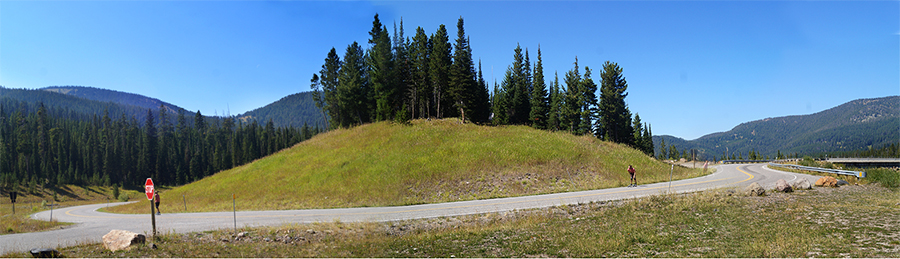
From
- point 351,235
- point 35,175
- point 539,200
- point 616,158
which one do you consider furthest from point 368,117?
point 35,175

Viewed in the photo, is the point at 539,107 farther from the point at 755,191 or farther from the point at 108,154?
the point at 108,154

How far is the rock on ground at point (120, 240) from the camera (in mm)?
13742

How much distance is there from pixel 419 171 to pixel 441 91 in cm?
2788

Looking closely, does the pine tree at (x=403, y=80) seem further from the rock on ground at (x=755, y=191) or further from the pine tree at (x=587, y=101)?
the rock on ground at (x=755, y=191)

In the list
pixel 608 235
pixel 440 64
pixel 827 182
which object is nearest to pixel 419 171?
pixel 608 235

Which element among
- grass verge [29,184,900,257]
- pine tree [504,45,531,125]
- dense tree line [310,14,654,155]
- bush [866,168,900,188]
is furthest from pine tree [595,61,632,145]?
grass verge [29,184,900,257]

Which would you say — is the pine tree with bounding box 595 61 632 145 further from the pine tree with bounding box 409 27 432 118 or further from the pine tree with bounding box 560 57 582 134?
the pine tree with bounding box 409 27 432 118

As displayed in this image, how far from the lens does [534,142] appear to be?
141ft

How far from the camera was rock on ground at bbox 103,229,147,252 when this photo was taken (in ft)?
45.1

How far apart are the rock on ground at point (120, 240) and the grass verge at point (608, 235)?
26 cm

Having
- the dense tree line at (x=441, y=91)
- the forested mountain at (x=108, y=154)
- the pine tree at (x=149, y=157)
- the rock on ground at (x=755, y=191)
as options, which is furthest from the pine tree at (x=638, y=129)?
the pine tree at (x=149, y=157)

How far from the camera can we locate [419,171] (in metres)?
33.7

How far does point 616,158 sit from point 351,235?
105ft

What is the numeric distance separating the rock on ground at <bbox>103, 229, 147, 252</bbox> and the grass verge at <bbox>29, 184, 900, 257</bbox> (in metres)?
0.26
